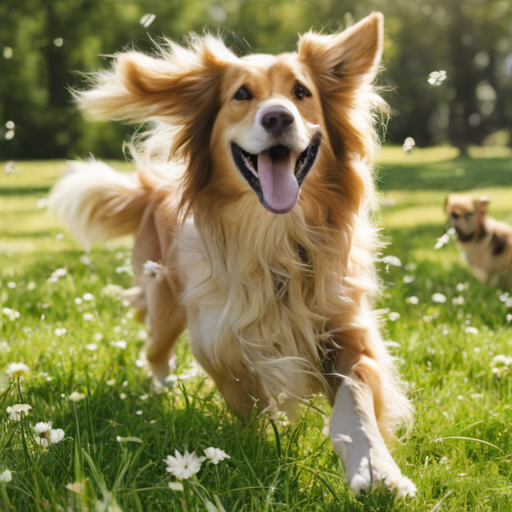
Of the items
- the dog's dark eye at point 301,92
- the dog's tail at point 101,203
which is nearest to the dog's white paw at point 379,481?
the dog's dark eye at point 301,92

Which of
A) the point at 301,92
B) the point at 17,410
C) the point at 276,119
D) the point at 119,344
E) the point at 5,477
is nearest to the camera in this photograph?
the point at 5,477

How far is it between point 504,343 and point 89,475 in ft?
8.13

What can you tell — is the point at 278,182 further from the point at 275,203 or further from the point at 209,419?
the point at 209,419

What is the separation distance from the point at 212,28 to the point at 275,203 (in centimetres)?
1980

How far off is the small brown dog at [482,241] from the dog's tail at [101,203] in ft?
10.1

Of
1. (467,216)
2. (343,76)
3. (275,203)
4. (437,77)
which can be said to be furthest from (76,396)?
(467,216)

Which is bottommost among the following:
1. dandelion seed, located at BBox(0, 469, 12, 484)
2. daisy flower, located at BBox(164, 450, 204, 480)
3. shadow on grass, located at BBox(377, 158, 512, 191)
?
shadow on grass, located at BBox(377, 158, 512, 191)

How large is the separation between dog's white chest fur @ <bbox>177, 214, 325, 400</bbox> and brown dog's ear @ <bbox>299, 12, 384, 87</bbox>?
2.70ft

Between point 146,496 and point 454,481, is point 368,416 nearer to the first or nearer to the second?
point 454,481

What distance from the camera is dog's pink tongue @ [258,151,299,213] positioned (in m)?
2.62

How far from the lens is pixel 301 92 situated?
2.84 meters

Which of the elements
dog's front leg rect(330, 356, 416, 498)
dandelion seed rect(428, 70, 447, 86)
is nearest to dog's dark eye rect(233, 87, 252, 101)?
dandelion seed rect(428, 70, 447, 86)

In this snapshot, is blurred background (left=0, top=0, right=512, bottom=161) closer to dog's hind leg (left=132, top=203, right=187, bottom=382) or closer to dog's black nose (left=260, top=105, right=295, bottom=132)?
dog's hind leg (left=132, top=203, right=187, bottom=382)

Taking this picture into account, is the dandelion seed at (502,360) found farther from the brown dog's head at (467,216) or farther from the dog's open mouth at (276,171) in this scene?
the brown dog's head at (467,216)
